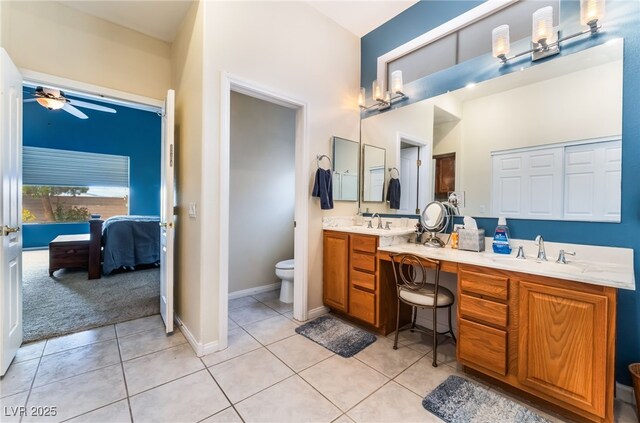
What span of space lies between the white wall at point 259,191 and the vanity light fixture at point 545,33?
2.57 metres

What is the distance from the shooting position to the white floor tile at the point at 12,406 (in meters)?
1.41

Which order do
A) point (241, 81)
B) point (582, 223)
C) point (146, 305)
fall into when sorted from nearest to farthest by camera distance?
point (582, 223), point (241, 81), point (146, 305)

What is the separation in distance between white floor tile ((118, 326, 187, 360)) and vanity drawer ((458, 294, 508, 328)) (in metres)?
2.24

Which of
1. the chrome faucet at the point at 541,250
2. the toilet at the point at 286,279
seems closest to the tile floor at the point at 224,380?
the toilet at the point at 286,279

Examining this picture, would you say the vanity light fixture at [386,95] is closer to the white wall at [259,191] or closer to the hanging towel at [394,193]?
the hanging towel at [394,193]

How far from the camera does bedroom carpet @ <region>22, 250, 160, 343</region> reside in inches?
99.0

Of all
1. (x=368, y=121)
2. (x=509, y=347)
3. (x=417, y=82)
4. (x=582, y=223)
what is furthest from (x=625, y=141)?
(x=368, y=121)

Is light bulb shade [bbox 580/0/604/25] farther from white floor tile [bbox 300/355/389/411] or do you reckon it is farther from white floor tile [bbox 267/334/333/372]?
white floor tile [bbox 267/334/333/372]

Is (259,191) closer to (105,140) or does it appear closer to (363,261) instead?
(363,261)

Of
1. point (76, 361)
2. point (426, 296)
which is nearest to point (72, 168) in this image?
point (76, 361)

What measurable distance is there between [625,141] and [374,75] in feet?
7.35

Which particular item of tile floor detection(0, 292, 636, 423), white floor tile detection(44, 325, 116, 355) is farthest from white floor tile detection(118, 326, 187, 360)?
white floor tile detection(44, 325, 116, 355)

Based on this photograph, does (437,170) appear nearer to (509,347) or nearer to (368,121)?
(368,121)

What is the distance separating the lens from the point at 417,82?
2666mm
